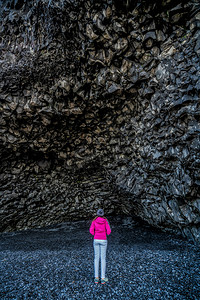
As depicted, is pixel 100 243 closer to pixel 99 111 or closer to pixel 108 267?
pixel 108 267

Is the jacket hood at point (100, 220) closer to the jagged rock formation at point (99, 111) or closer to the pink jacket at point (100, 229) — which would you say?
the pink jacket at point (100, 229)

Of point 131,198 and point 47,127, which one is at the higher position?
point 47,127

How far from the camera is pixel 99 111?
1018cm

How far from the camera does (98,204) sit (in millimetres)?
12289

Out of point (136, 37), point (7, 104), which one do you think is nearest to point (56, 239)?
point (7, 104)

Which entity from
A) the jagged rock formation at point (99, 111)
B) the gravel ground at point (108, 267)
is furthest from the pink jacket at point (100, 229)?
the jagged rock formation at point (99, 111)

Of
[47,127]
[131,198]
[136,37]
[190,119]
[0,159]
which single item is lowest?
[131,198]

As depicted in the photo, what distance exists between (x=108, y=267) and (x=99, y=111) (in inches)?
325

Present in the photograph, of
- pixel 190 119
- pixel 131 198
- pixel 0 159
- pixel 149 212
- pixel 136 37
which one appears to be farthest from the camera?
pixel 0 159

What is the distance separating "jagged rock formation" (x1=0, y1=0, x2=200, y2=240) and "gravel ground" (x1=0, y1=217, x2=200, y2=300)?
1.51 meters

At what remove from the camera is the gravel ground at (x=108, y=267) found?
4.32m

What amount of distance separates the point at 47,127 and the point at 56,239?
7363 millimetres

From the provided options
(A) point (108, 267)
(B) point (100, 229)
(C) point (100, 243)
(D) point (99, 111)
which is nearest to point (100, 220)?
(B) point (100, 229)

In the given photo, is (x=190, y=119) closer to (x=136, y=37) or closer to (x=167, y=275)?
(x=136, y=37)
